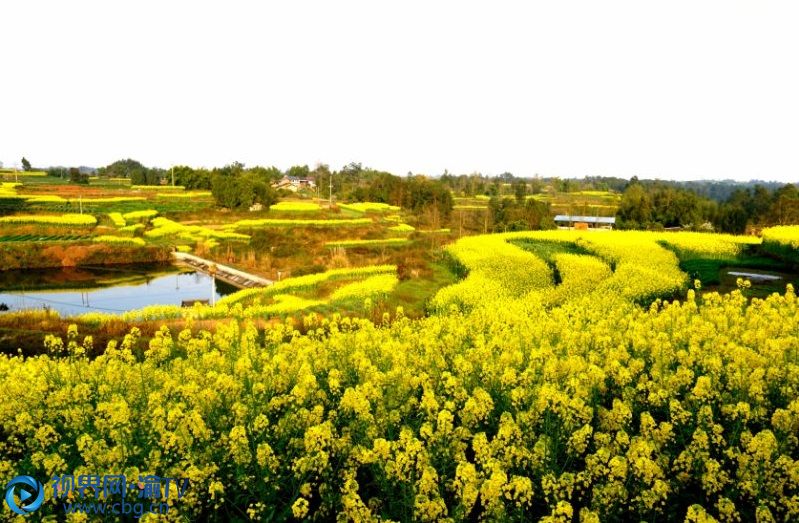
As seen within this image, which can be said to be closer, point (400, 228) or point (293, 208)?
point (400, 228)

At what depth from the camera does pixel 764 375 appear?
8133 mm

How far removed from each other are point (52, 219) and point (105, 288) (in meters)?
20.8

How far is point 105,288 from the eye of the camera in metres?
33.6

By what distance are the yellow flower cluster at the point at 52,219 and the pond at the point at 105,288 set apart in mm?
11857

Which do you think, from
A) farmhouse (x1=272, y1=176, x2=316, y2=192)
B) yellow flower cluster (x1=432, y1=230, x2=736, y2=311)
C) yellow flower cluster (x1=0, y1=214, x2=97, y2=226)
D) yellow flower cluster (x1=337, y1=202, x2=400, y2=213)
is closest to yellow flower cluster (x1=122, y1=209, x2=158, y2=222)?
yellow flower cluster (x1=0, y1=214, x2=97, y2=226)

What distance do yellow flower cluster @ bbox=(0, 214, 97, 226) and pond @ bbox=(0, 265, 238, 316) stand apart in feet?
38.9

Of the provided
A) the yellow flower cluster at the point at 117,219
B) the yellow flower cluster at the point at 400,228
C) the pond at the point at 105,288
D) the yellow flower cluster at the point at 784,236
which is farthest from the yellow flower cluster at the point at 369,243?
the yellow flower cluster at the point at 784,236

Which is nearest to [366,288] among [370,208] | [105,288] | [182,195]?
[105,288]

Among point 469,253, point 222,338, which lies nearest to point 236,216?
point 469,253

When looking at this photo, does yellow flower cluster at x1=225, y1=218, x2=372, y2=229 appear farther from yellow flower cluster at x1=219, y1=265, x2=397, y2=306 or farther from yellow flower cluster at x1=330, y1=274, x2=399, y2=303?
yellow flower cluster at x1=330, y1=274, x2=399, y2=303

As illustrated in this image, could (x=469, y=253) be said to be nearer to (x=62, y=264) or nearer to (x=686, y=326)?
(x=686, y=326)

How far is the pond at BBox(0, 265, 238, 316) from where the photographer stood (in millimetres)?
28938

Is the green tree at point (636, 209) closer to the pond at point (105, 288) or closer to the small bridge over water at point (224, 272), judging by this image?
the small bridge over water at point (224, 272)

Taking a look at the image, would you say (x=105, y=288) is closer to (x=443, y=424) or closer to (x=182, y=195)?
(x=443, y=424)
